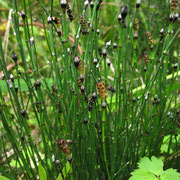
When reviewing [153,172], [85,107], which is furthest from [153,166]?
[85,107]

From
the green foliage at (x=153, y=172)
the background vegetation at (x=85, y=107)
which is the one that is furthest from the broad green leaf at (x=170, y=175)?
the background vegetation at (x=85, y=107)

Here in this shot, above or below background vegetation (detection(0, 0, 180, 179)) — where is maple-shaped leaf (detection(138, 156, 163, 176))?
below

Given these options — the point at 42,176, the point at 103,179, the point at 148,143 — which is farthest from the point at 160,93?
the point at 42,176

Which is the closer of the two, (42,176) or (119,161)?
(42,176)

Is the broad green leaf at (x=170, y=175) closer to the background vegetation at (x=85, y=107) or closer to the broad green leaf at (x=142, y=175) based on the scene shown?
the broad green leaf at (x=142, y=175)

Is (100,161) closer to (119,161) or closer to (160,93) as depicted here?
(119,161)

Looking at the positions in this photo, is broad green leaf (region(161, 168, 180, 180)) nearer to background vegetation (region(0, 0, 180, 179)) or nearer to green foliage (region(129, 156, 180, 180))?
green foliage (region(129, 156, 180, 180))

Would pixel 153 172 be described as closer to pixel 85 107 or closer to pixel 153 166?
pixel 153 166

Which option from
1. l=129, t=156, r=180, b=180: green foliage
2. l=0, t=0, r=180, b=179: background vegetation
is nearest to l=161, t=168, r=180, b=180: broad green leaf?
l=129, t=156, r=180, b=180: green foliage
